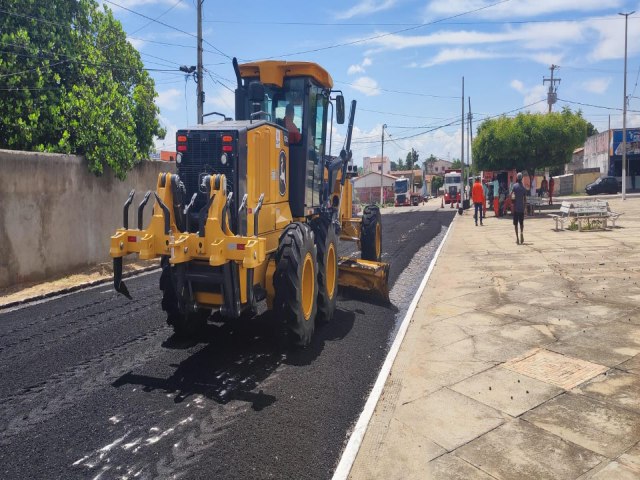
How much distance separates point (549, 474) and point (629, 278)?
734 centimetres

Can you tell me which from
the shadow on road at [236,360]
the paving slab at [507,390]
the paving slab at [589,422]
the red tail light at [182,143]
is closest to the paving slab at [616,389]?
the paving slab at [589,422]

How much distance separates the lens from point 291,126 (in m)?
7.61

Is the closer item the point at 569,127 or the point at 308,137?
the point at 308,137

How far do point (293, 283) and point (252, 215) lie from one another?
0.97 meters

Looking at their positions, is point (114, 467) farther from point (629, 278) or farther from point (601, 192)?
point (601, 192)

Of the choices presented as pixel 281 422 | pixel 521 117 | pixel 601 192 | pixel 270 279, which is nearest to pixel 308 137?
pixel 270 279

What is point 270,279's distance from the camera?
635 cm

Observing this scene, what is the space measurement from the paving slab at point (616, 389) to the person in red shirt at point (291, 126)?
15.2ft

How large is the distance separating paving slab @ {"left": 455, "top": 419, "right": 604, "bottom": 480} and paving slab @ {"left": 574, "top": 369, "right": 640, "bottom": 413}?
3.21ft

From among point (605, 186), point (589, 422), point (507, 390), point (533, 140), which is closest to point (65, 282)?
point (507, 390)

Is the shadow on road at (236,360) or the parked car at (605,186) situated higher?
the parked car at (605,186)

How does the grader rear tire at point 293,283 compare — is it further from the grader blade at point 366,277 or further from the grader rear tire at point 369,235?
the grader rear tire at point 369,235

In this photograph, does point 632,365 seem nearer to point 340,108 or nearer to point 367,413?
point 367,413

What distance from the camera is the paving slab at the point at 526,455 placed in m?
3.76
